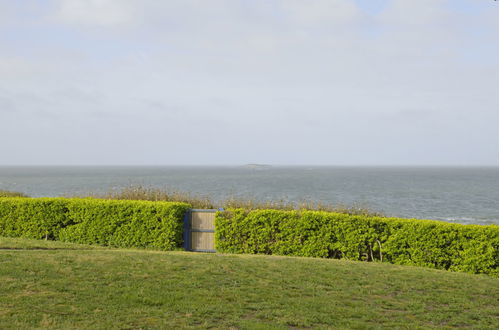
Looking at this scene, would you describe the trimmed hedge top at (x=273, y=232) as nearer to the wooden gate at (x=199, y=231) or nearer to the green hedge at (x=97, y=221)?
the green hedge at (x=97, y=221)

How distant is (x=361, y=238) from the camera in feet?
47.1

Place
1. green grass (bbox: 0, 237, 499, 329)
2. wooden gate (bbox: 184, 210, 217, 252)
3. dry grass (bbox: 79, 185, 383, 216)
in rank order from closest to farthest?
green grass (bbox: 0, 237, 499, 329) → wooden gate (bbox: 184, 210, 217, 252) → dry grass (bbox: 79, 185, 383, 216)

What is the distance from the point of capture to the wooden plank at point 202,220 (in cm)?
1594

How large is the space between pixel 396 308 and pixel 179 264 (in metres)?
5.33

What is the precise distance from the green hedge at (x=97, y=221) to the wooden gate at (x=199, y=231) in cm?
30

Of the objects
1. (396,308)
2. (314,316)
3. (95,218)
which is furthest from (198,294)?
(95,218)

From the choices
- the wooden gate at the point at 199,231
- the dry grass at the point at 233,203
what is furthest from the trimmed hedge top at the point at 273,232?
the dry grass at the point at 233,203

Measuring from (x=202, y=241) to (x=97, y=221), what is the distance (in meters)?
3.98

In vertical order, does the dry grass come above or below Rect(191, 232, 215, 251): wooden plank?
above

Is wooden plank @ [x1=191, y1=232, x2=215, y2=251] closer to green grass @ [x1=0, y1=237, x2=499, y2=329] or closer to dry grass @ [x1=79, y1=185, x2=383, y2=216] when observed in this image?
dry grass @ [x1=79, y1=185, x2=383, y2=216]

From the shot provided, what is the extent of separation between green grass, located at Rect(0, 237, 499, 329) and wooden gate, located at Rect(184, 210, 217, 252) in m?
3.58

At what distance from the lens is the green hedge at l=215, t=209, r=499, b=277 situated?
517 inches

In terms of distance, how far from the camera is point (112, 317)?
7.33 metres

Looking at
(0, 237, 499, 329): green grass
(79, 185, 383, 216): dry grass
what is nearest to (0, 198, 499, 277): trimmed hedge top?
(0, 237, 499, 329): green grass
